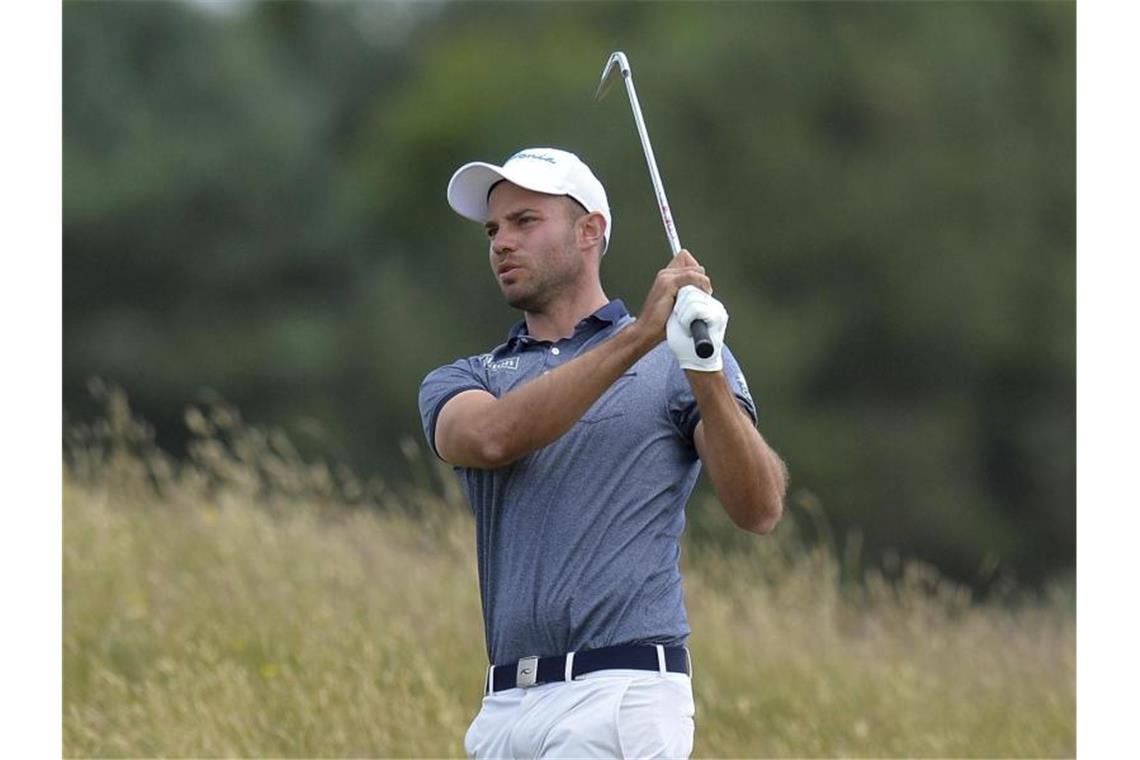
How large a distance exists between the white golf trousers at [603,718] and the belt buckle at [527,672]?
2 cm

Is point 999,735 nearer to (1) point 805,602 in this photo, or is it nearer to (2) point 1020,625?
(1) point 805,602

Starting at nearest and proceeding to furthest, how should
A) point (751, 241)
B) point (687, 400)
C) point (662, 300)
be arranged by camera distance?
1. point (662, 300)
2. point (687, 400)
3. point (751, 241)

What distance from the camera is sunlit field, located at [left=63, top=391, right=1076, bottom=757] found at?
7.56 m

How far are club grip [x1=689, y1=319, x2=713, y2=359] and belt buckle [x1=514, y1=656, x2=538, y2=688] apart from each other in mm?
856

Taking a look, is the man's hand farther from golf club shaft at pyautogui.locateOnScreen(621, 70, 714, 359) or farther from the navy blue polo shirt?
the navy blue polo shirt

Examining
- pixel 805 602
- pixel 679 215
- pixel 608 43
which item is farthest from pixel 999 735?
pixel 608 43

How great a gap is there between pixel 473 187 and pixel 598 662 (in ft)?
4.00

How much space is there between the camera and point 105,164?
28.0m

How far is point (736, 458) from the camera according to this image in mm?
4285

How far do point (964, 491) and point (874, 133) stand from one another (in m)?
5.32

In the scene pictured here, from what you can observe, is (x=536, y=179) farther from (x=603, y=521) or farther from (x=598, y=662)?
(x=598, y=662)

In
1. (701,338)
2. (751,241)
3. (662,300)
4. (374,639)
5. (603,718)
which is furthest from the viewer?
(751,241)

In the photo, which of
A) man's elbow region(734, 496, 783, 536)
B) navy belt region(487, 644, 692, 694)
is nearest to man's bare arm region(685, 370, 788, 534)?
man's elbow region(734, 496, 783, 536)

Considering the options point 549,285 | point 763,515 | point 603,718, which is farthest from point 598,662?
point 549,285
